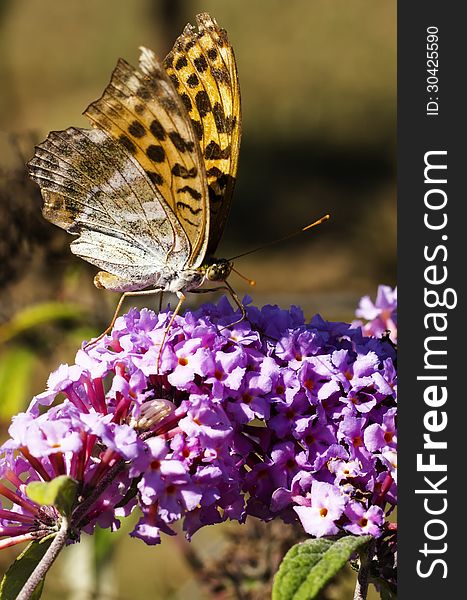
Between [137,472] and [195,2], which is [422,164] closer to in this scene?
[137,472]

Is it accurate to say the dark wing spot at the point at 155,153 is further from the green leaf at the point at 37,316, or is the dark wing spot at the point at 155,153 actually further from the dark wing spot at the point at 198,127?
the green leaf at the point at 37,316

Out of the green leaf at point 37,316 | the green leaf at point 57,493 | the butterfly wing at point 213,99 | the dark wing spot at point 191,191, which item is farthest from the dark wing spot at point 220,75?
the green leaf at point 37,316

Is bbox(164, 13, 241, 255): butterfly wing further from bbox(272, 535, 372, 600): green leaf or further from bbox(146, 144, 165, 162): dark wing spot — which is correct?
bbox(272, 535, 372, 600): green leaf

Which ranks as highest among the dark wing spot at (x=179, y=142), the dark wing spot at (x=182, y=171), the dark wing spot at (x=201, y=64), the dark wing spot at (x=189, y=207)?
the dark wing spot at (x=201, y=64)

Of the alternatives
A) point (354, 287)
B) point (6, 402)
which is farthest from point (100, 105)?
point (354, 287)

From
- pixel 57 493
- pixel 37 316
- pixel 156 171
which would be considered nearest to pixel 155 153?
pixel 156 171

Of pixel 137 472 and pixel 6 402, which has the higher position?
pixel 6 402

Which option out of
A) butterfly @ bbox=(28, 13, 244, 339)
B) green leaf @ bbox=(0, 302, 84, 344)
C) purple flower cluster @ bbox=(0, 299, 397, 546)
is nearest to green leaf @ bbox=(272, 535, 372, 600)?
purple flower cluster @ bbox=(0, 299, 397, 546)
